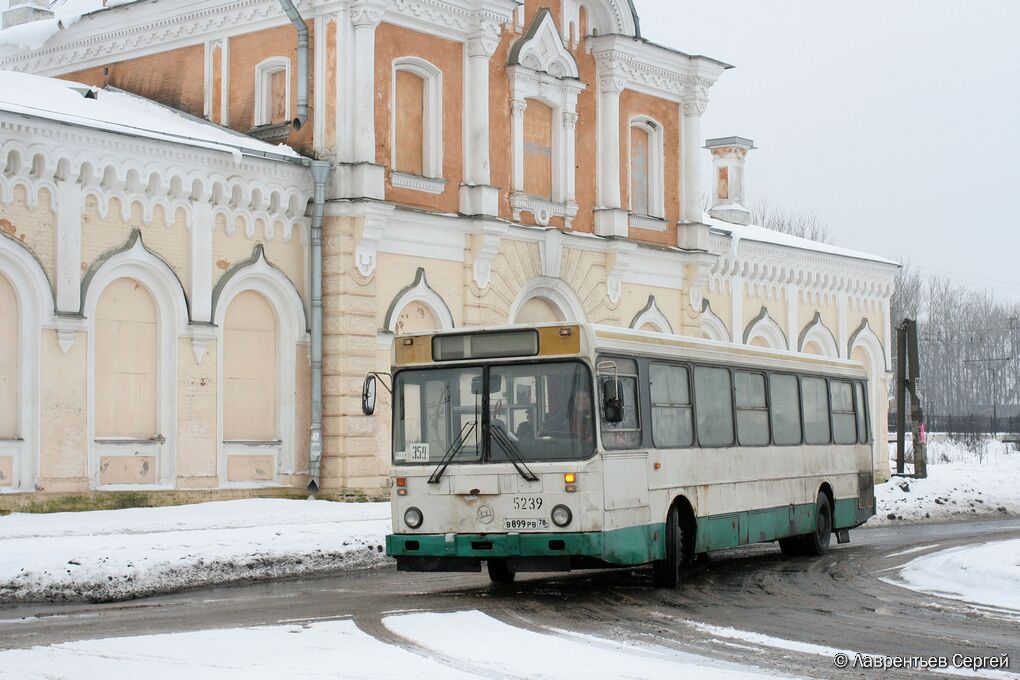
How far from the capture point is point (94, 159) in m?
23.0

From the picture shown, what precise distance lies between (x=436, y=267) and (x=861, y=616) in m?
15.8

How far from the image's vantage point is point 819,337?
40000mm

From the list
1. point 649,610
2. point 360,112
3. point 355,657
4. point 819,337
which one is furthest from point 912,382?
point 355,657

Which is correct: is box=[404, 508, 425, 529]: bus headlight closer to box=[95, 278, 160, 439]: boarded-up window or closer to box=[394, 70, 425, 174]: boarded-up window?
box=[95, 278, 160, 439]: boarded-up window

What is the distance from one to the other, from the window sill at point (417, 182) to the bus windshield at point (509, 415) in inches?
500

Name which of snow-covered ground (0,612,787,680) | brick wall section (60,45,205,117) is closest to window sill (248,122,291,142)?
brick wall section (60,45,205,117)

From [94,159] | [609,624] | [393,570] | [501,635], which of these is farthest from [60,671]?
[94,159]

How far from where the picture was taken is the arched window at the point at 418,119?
91.0ft

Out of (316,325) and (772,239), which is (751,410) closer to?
(316,325)

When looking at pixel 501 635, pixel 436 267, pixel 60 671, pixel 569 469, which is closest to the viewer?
pixel 60 671

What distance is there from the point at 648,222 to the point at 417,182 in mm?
7490

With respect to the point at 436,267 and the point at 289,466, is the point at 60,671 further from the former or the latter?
the point at 436,267

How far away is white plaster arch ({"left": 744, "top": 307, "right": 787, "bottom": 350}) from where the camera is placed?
3762cm

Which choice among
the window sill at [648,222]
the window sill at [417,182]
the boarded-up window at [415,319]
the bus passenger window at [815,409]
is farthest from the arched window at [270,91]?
the bus passenger window at [815,409]
